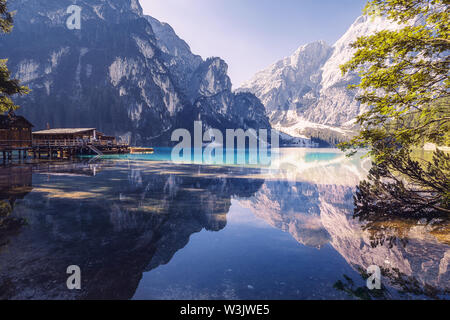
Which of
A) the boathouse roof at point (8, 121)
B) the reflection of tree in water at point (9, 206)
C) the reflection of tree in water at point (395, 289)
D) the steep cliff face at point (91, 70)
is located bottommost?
the reflection of tree in water at point (395, 289)

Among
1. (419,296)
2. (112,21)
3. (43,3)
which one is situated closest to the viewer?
(419,296)

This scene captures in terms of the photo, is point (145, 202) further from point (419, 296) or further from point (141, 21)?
point (141, 21)

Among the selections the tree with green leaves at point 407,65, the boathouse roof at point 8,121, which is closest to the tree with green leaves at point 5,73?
the tree with green leaves at point 407,65

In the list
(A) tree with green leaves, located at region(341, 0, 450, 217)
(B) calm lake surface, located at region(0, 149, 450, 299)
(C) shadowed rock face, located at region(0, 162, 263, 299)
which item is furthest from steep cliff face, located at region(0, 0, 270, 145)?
(A) tree with green leaves, located at region(341, 0, 450, 217)

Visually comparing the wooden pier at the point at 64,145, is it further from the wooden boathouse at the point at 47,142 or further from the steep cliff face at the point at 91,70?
the steep cliff face at the point at 91,70

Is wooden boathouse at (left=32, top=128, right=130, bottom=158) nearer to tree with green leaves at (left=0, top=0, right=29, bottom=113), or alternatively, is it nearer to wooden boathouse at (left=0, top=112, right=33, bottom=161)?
wooden boathouse at (left=0, top=112, right=33, bottom=161)
